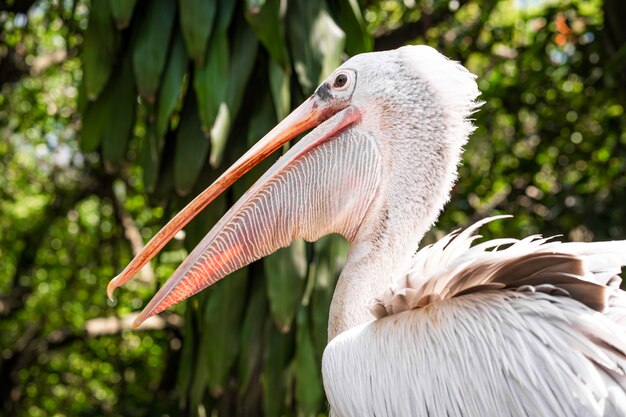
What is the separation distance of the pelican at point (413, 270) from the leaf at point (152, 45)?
1642 millimetres

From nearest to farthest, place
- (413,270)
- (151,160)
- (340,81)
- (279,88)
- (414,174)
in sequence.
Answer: (413,270), (414,174), (340,81), (279,88), (151,160)

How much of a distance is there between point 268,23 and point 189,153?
2.49ft

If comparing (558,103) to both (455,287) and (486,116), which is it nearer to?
(486,116)

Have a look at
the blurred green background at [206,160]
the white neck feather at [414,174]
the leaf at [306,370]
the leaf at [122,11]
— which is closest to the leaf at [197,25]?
the blurred green background at [206,160]

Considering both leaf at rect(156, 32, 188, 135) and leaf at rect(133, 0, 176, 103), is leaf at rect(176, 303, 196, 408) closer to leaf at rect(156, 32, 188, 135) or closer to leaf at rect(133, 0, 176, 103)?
leaf at rect(156, 32, 188, 135)

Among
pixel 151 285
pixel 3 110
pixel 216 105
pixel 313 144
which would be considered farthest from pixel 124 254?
pixel 313 144

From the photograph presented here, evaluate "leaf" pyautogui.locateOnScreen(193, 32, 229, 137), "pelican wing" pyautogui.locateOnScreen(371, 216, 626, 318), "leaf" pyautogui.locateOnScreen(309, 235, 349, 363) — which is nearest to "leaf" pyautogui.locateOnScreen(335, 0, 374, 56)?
"leaf" pyautogui.locateOnScreen(193, 32, 229, 137)

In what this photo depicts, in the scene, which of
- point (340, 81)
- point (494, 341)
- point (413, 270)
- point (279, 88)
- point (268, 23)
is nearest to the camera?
point (494, 341)

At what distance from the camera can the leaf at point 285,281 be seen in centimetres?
476

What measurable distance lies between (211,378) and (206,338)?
20 cm

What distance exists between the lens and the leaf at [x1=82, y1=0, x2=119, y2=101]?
502 centimetres

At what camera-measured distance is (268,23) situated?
471cm

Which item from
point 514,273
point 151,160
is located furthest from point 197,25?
point 514,273

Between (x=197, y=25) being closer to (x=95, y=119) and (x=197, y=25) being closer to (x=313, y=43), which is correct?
(x=313, y=43)
